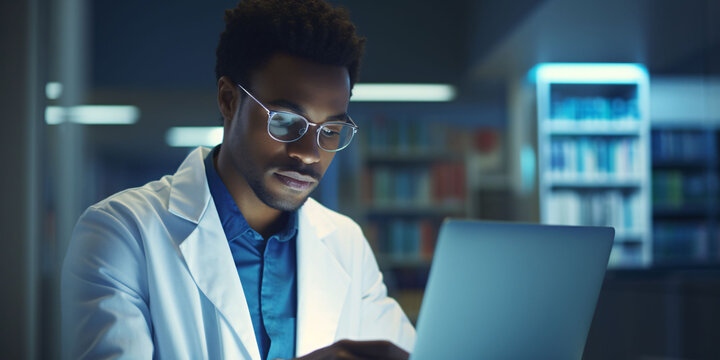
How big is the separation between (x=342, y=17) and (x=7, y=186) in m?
0.74

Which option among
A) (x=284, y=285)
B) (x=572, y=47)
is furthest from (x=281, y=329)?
(x=572, y=47)

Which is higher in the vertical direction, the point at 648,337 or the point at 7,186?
the point at 7,186

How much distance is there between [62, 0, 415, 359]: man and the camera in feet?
3.09

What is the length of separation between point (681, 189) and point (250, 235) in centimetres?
404

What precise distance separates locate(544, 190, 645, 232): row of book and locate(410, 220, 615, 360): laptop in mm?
3444

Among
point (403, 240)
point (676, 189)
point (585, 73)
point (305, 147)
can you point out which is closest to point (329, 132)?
point (305, 147)

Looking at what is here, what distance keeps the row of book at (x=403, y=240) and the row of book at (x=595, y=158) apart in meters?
1.14

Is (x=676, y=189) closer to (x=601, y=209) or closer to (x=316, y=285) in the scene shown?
(x=601, y=209)

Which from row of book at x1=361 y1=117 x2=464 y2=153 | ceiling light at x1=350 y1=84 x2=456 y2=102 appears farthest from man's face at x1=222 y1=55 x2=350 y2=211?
A: row of book at x1=361 y1=117 x2=464 y2=153

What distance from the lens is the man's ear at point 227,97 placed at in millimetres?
1126

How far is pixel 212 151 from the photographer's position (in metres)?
1.22

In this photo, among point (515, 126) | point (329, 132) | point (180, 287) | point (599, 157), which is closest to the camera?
point (180, 287)

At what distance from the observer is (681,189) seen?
4113 mm

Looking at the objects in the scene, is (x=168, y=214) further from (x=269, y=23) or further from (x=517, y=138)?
(x=517, y=138)
